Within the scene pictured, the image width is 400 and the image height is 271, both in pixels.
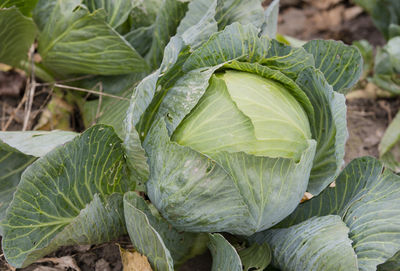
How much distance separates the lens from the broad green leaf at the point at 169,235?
149cm

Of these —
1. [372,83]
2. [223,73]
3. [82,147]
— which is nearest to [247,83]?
[223,73]

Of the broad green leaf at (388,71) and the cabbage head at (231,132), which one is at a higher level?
the cabbage head at (231,132)

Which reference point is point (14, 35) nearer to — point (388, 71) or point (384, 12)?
point (388, 71)

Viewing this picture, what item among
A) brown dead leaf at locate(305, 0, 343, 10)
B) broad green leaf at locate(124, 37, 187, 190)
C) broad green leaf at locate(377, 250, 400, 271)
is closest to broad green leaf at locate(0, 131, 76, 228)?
broad green leaf at locate(124, 37, 187, 190)

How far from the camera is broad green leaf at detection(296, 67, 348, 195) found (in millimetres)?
1525

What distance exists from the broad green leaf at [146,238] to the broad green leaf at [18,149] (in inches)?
12.3

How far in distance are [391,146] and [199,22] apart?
1453 millimetres

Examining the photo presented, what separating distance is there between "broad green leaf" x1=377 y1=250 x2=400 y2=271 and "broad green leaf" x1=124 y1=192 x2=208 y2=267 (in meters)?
0.63

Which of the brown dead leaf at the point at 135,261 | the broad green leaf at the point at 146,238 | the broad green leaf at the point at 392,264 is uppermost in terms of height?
the broad green leaf at the point at 146,238

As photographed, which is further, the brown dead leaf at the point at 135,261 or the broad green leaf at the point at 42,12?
the broad green leaf at the point at 42,12

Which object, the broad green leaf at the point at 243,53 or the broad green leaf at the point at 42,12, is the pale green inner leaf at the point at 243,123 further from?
the broad green leaf at the point at 42,12

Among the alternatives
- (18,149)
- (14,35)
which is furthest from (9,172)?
(14,35)

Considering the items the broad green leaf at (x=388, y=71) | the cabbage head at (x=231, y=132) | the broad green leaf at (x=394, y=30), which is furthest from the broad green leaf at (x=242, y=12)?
the broad green leaf at (x=394, y=30)

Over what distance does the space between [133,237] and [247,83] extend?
0.62 meters
